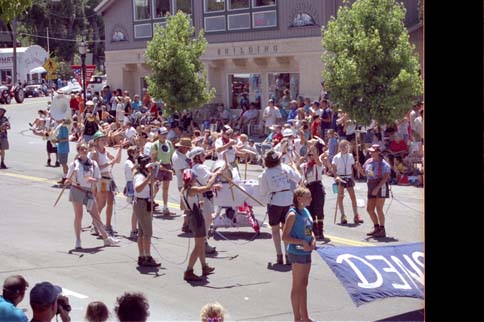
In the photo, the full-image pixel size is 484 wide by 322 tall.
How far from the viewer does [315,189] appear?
14.1 metres

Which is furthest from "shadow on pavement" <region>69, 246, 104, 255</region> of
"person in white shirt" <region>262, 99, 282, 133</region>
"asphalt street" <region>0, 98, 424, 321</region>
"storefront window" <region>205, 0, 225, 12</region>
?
"storefront window" <region>205, 0, 225, 12</region>

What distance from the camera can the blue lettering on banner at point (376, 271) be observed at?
28.8 ft

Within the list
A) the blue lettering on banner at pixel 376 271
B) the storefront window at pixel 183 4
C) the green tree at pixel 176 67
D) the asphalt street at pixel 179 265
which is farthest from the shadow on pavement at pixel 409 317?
the storefront window at pixel 183 4

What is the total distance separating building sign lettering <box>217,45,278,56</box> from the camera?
2998 cm

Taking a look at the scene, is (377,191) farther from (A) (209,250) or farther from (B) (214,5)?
(B) (214,5)

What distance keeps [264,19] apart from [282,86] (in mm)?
2474

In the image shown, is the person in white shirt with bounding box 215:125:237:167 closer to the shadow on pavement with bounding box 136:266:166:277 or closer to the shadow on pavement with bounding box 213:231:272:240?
the shadow on pavement with bounding box 213:231:272:240

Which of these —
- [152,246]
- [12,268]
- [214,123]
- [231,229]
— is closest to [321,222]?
[231,229]

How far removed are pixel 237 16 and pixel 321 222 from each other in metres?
18.4

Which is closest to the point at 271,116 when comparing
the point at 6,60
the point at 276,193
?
the point at 276,193

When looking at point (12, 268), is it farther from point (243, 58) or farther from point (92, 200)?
point (243, 58)

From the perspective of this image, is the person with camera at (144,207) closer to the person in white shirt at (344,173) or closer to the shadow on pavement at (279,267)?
the shadow on pavement at (279,267)

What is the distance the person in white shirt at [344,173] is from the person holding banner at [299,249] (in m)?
5.64

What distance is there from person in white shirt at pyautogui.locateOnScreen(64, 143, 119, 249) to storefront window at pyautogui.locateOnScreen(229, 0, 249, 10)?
1828 cm
